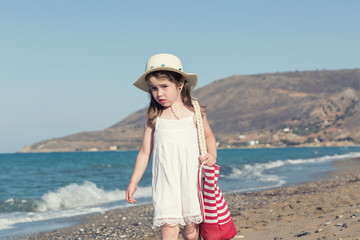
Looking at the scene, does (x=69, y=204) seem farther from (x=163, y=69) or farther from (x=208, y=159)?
(x=163, y=69)

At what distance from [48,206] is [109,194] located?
3.63 m

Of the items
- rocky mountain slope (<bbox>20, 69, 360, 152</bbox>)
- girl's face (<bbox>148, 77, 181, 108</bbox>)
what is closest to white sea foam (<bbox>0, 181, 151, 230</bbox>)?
girl's face (<bbox>148, 77, 181, 108</bbox>)

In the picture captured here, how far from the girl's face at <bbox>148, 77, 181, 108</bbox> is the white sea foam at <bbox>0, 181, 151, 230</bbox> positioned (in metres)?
6.91

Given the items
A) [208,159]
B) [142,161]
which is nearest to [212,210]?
[208,159]

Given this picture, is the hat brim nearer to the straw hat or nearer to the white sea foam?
the straw hat

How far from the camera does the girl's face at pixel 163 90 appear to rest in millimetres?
3664

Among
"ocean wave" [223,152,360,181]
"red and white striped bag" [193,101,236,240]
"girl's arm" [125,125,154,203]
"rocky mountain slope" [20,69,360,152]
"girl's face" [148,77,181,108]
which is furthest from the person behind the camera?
"rocky mountain slope" [20,69,360,152]

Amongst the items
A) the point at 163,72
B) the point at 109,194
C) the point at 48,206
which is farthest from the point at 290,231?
the point at 109,194

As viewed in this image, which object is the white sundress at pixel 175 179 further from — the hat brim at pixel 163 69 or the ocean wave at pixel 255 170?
the ocean wave at pixel 255 170

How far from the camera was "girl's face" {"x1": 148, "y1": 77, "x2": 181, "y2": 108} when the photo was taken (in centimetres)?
366

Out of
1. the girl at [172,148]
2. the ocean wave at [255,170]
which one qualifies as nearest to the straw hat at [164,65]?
the girl at [172,148]

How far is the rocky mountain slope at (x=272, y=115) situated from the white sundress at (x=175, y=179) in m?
113

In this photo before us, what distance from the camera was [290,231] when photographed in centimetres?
563

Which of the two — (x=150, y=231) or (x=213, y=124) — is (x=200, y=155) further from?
(x=213, y=124)
